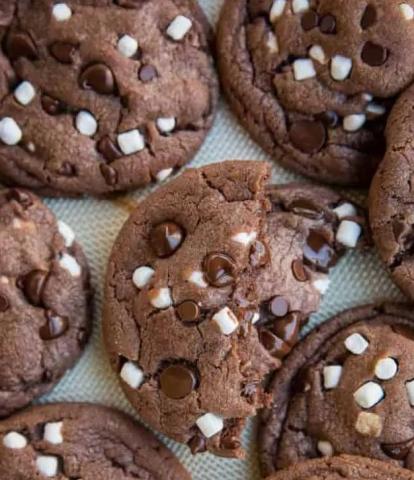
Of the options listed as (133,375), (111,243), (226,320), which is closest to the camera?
(226,320)

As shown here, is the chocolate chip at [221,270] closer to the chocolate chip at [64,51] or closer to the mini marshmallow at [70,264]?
the mini marshmallow at [70,264]

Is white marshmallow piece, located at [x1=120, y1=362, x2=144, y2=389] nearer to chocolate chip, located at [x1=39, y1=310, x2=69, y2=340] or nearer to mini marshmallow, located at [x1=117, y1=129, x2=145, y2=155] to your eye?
chocolate chip, located at [x1=39, y1=310, x2=69, y2=340]

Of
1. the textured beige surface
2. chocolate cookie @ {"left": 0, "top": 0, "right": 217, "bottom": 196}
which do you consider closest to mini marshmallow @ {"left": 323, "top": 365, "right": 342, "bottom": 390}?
the textured beige surface

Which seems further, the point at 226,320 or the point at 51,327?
the point at 51,327

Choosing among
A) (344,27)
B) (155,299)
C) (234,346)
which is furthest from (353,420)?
(344,27)

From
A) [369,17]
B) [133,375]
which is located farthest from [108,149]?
[369,17]

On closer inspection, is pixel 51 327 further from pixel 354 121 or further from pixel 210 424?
pixel 354 121
